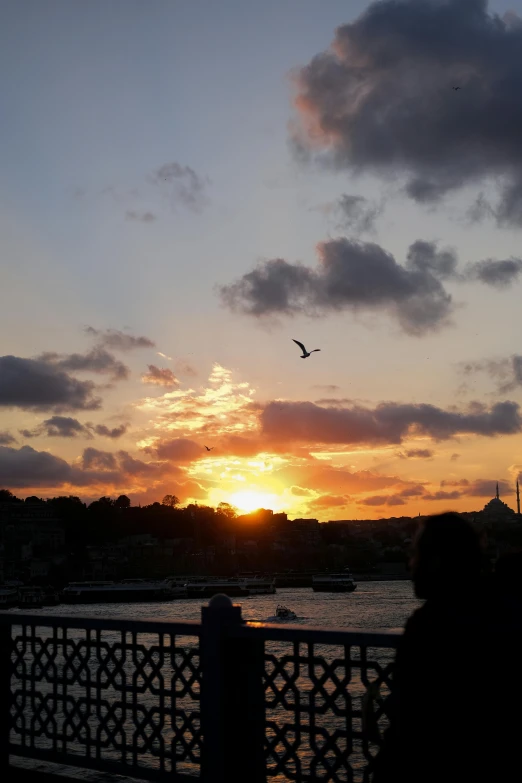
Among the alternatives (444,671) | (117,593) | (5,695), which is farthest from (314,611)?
(444,671)

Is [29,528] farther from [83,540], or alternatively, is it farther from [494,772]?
[494,772]

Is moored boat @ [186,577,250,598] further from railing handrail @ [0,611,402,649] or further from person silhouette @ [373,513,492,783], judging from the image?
person silhouette @ [373,513,492,783]

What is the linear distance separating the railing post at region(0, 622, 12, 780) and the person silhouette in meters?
4.99

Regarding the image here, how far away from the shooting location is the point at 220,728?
5371mm

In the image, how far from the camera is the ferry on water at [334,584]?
148 meters

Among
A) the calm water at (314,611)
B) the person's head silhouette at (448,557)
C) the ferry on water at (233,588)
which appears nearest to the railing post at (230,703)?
the person's head silhouette at (448,557)

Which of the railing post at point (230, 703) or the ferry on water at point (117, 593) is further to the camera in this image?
the ferry on water at point (117, 593)

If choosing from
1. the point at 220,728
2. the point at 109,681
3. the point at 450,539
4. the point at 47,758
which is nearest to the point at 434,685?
the point at 450,539

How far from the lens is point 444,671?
2.96 metres

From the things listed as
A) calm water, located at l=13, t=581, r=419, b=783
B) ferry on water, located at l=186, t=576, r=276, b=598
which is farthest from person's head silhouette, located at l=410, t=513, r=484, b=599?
ferry on water, located at l=186, t=576, r=276, b=598

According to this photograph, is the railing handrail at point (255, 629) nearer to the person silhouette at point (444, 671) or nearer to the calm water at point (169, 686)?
the calm water at point (169, 686)

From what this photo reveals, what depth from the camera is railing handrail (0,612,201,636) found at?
5754 millimetres

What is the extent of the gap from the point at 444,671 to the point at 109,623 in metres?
3.81

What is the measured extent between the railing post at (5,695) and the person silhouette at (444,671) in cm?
499
